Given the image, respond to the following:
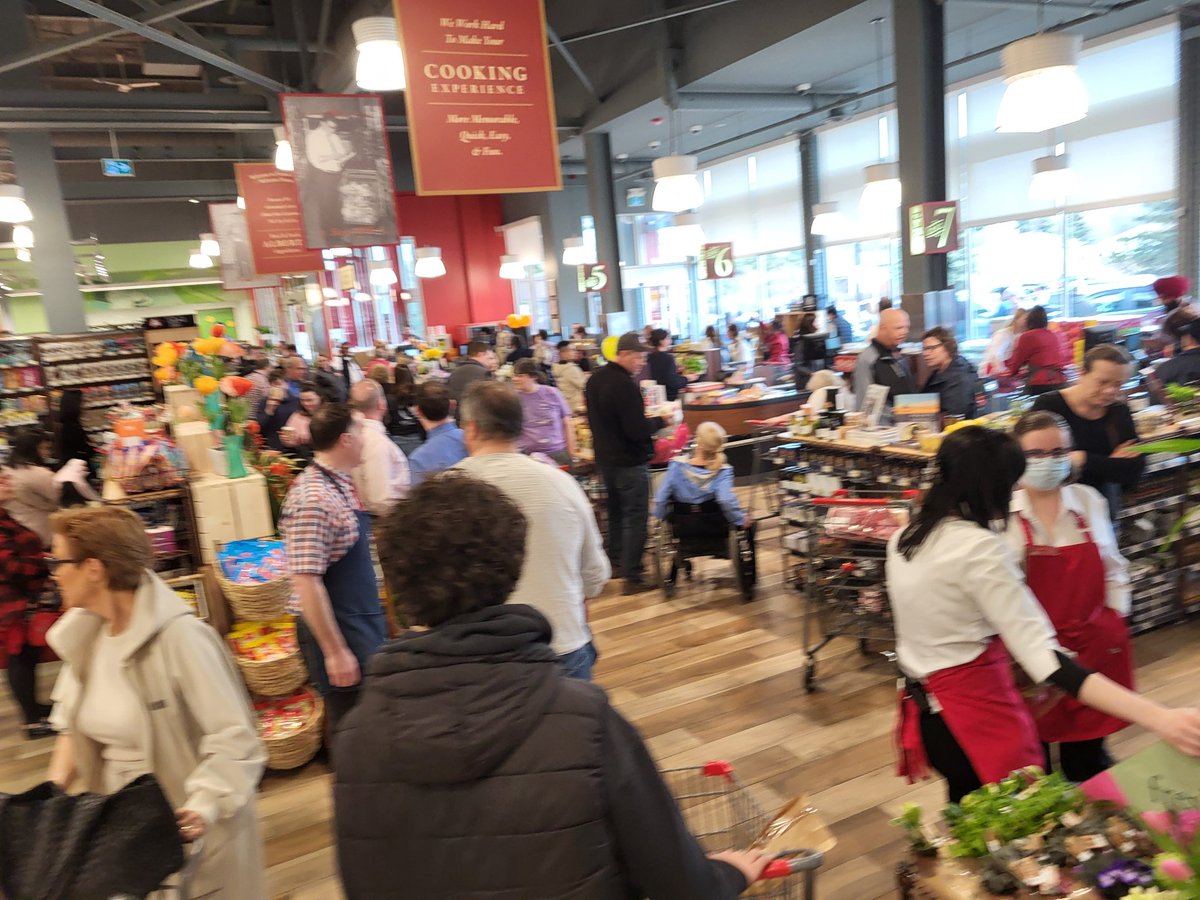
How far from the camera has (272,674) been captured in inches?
163

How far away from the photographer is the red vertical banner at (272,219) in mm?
9547

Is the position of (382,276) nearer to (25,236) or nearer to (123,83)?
(123,83)

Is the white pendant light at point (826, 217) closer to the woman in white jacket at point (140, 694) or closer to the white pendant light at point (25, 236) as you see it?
the white pendant light at point (25, 236)

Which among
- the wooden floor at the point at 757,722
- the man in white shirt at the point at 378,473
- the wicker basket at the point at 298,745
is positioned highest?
the man in white shirt at the point at 378,473

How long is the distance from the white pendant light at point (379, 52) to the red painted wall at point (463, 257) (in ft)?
47.9

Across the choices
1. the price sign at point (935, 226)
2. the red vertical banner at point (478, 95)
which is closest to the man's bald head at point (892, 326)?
the red vertical banner at point (478, 95)

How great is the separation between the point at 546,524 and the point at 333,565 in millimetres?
809

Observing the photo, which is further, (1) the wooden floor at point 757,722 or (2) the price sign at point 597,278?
(2) the price sign at point 597,278

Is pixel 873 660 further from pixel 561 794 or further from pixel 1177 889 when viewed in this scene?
pixel 561 794

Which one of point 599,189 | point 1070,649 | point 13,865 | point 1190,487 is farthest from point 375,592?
point 599,189

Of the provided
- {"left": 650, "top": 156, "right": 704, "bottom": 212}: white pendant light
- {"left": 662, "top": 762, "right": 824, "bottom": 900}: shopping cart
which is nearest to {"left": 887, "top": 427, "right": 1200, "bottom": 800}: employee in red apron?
{"left": 662, "top": 762, "right": 824, "bottom": 900}: shopping cart

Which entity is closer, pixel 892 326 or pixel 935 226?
pixel 892 326

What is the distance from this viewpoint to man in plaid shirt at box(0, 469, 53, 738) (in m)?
4.43

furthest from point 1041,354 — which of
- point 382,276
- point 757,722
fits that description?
point 382,276
